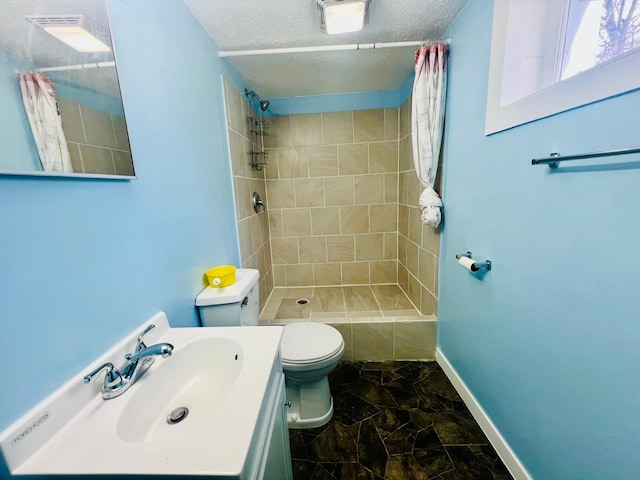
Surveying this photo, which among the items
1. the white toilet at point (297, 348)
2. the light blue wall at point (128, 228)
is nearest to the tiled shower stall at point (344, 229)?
the white toilet at point (297, 348)

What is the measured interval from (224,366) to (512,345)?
4.02 feet

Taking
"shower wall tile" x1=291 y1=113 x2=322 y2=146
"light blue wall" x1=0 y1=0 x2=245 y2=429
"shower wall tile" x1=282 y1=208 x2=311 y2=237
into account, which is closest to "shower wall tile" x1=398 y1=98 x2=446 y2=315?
"shower wall tile" x1=291 y1=113 x2=322 y2=146

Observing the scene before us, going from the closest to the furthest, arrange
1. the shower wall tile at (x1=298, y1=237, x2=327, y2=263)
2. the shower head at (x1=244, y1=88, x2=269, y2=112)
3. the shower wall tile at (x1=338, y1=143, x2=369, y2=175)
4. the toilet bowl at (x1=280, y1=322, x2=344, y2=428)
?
the toilet bowl at (x1=280, y1=322, x2=344, y2=428), the shower head at (x1=244, y1=88, x2=269, y2=112), the shower wall tile at (x1=338, y1=143, x2=369, y2=175), the shower wall tile at (x1=298, y1=237, x2=327, y2=263)

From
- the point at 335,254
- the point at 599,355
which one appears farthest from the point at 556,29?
the point at 335,254

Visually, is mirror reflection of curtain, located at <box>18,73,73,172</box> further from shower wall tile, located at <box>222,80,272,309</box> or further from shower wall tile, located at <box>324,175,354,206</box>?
shower wall tile, located at <box>324,175,354,206</box>

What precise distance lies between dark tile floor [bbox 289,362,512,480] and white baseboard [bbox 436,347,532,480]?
0.03m

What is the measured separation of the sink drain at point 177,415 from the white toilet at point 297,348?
1.51 feet

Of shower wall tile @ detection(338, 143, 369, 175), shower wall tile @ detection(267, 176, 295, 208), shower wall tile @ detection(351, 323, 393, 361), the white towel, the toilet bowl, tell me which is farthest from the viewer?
shower wall tile @ detection(267, 176, 295, 208)

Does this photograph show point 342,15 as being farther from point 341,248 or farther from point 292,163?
point 341,248

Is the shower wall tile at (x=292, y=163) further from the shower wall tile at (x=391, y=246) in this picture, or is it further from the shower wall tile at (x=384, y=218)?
the shower wall tile at (x=391, y=246)

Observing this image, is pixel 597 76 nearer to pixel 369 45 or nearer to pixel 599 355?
pixel 599 355

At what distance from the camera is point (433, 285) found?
6.20ft

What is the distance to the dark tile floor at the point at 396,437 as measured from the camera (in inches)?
47.5

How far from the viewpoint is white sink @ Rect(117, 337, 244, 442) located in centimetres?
72
